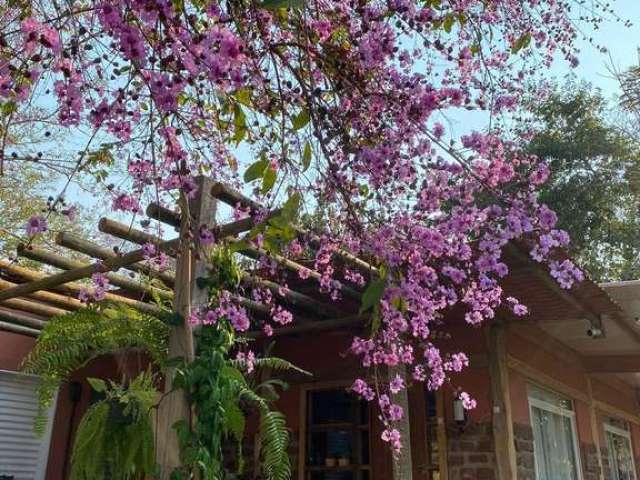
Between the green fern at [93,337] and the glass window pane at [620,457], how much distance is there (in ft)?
21.3

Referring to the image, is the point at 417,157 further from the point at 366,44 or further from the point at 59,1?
the point at 59,1

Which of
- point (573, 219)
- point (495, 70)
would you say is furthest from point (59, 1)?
point (573, 219)

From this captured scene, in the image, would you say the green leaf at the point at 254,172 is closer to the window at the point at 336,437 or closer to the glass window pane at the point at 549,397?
the window at the point at 336,437

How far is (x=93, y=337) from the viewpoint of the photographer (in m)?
3.49

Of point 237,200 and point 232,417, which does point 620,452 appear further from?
point 237,200

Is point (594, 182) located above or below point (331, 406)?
above

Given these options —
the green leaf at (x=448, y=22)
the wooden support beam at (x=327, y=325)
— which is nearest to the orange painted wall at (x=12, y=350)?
the wooden support beam at (x=327, y=325)

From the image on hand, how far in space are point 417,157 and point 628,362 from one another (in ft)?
18.5

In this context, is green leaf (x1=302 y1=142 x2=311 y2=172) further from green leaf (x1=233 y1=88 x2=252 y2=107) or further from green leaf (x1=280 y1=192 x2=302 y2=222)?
green leaf (x1=233 y1=88 x2=252 y2=107)

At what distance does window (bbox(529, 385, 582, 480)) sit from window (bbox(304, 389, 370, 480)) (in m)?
1.52

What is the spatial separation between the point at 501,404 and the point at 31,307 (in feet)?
12.0

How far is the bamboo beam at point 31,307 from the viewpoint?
14.4 feet

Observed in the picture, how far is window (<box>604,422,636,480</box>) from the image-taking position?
778 centimetres

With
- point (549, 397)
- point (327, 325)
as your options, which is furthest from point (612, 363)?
point (327, 325)
